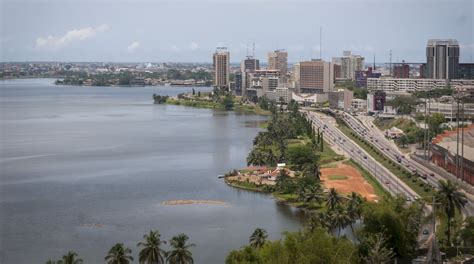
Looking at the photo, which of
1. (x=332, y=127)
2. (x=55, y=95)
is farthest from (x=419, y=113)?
(x=55, y=95)

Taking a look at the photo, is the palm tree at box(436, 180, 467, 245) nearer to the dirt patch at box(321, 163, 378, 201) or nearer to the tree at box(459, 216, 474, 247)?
the tree at box(459, 216, 474, 247)

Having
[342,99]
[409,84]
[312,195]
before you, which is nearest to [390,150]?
[312,195]

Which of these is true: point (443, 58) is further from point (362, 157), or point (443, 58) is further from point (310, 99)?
point (362, 157)

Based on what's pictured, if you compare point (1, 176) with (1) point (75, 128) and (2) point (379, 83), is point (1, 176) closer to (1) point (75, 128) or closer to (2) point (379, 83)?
(1) point (75, 128)

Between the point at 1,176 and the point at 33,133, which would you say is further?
the point at 33,133

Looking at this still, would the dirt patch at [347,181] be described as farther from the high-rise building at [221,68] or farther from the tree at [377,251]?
the high-rise building at [221,68]

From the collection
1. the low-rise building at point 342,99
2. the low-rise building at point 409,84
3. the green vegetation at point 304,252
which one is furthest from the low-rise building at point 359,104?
the green vegetation at point 304,252
